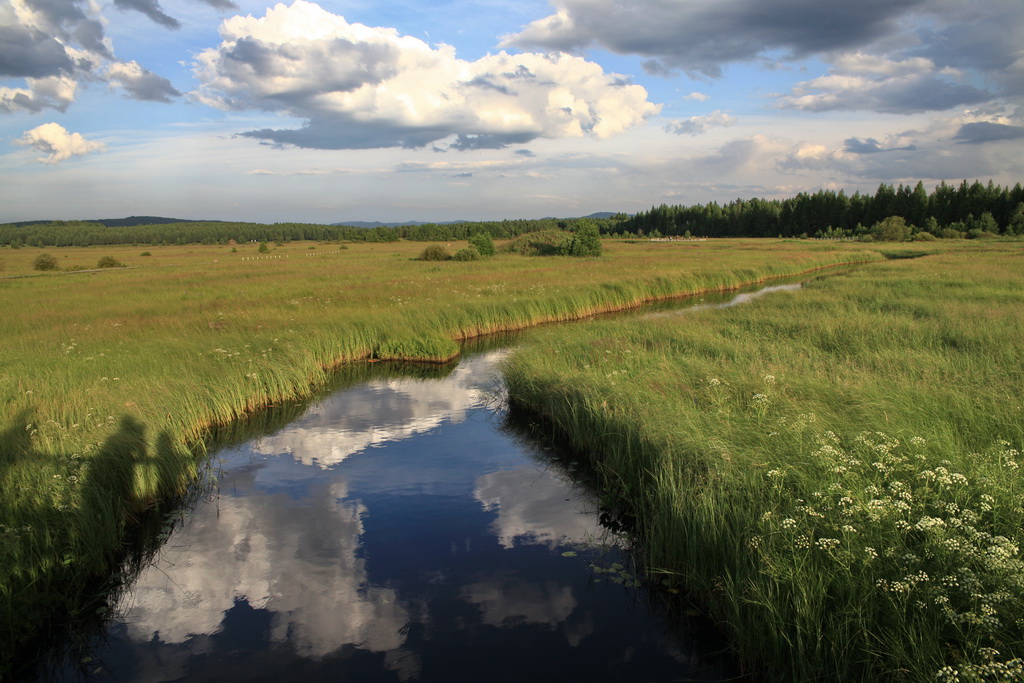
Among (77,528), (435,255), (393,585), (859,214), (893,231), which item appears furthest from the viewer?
(859,214)

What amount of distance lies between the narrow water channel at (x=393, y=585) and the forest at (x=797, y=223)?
4683 centimetres

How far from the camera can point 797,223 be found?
11044 cm

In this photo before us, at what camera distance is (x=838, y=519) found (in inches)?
221

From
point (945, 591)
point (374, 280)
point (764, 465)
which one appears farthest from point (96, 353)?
point (374, 280)

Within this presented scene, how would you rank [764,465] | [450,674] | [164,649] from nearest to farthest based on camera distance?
[450,674] → [164,649] → [764,465]

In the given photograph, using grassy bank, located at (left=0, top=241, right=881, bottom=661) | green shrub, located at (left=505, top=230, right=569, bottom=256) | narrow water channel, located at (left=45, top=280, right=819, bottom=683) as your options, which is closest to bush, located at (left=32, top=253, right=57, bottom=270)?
grassy bank, located at (left=0, top=241, right=881, bottom=661)

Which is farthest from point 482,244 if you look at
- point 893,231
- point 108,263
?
point 893,231

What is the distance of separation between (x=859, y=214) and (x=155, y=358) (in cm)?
11588

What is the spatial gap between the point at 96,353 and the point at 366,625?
38.1 ft

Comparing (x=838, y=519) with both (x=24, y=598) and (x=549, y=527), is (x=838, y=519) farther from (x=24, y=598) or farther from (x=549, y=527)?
(x=24, y=598)

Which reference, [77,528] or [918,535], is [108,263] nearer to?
[77,528]

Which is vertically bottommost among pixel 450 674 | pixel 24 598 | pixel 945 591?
pixel 450 674

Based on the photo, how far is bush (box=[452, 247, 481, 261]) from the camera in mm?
49253

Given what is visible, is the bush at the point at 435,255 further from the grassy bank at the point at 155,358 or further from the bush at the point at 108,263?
the bush at the point at 108,263
